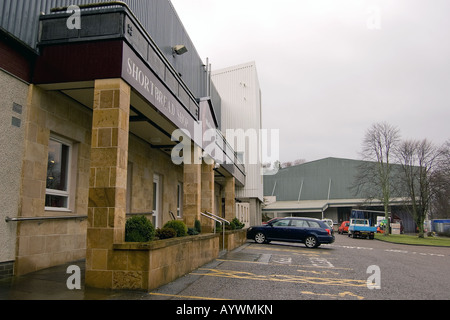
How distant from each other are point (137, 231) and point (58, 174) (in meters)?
A: 3.00

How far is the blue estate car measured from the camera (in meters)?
17.9

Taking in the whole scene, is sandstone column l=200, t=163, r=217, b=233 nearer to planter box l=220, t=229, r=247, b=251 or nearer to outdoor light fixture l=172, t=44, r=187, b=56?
planter box l=220, t=229, r=247, b=251

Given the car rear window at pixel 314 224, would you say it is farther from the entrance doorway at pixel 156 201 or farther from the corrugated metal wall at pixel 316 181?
the corrugated metal wall at pixel 316 181

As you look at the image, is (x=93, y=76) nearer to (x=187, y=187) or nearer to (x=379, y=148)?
(x=187, y=187)

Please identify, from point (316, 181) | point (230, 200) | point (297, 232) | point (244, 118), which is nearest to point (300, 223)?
point (297, 232)

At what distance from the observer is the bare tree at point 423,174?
121 feet

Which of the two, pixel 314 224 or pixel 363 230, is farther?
pixel 363 230

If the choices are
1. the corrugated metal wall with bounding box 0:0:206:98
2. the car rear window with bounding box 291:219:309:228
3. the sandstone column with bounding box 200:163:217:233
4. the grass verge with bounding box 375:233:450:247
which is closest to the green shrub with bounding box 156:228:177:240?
the corrugated metal wall with bounding box 0:0:206:98

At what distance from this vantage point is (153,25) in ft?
38.0

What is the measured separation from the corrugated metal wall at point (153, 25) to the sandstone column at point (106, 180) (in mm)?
1930

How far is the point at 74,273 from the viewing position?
6.97 metres

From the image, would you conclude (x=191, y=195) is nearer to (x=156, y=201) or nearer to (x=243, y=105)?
(x=156, y=201)
